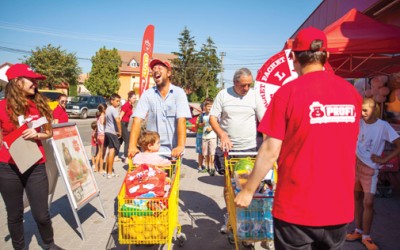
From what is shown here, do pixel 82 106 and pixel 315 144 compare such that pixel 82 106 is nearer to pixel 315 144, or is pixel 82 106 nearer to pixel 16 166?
pixel 16 166

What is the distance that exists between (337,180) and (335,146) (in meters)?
0.23

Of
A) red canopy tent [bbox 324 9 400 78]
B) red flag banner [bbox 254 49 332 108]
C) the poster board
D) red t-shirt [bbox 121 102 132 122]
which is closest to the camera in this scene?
the poster board

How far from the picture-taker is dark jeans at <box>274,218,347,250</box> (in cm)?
211

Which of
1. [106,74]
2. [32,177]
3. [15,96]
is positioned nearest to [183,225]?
[32,177]

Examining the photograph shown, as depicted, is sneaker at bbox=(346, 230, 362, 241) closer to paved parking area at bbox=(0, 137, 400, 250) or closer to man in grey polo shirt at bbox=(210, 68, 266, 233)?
paved parking area at bbox=(0, 137, 400, 250)

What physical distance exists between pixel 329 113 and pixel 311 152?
27 cm

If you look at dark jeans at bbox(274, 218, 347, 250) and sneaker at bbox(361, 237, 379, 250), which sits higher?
dark jeans at bbox(274, 218, 347, 250)

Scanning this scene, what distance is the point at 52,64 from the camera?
41.3m

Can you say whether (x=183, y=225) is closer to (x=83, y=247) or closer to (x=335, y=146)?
(x=83, y=247)

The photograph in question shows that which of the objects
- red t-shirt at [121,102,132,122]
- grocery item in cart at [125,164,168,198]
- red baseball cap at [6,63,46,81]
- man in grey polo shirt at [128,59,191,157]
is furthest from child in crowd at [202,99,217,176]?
red baseball cap at [6,63,46,81]

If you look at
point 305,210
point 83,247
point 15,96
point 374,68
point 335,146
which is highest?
point 374,68

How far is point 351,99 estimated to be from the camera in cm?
213

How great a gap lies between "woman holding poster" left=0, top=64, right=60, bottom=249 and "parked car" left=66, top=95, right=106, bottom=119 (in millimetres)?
26718

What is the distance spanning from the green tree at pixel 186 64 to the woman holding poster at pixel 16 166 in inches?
2084
